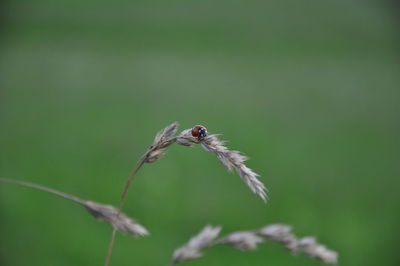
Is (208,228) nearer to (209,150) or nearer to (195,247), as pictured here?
(195,247)

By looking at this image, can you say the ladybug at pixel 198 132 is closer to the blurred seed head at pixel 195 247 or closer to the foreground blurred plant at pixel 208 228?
the foreground blurred plant at pixel 208 228

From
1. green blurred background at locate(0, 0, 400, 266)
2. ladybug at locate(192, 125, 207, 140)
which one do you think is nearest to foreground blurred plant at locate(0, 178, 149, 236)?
ladybug at locate(192, 125, 207, 140)

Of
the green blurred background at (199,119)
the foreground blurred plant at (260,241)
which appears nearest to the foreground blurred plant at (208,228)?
the foreground blurred plant at (260,241)

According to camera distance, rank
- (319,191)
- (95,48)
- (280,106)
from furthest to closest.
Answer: (95,48), (280,106), (319,191)

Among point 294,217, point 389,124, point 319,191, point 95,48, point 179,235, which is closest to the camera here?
point 179,235

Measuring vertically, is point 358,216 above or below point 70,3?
below

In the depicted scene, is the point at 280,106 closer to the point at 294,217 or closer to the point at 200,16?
the point at 294,217

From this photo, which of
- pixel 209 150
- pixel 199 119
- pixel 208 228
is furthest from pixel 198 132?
pixel 199 119

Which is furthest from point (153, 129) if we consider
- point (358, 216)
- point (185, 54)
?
point (185, 54)

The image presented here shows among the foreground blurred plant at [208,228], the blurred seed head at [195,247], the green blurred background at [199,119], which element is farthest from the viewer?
the green blurred background at [199,119]
